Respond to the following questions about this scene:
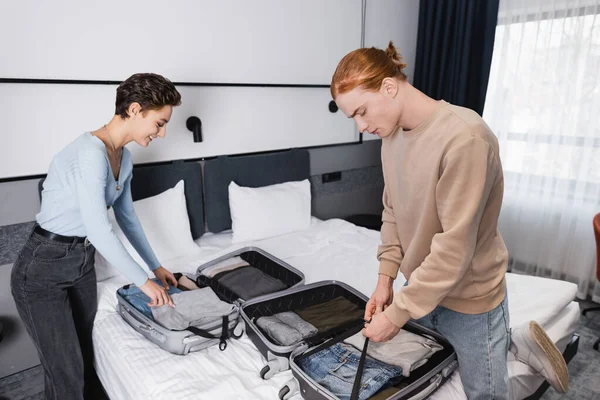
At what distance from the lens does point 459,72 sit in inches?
133

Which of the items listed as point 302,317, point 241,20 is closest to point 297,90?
point 241,20

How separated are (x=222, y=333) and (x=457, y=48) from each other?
9.87 ft

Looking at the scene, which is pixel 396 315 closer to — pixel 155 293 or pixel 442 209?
pixel 442 209

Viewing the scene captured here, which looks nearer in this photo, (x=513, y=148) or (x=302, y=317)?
(x=302, y=317)

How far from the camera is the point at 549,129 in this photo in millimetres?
2994

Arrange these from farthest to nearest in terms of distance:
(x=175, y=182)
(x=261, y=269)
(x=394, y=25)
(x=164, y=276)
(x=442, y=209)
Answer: (x=394, y=25) < (x=175, y=182) < (x=261, y=269) < (x=164, y=276) < (x=442, y=209)

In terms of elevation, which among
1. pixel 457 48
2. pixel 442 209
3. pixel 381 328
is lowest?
pixel 381 328

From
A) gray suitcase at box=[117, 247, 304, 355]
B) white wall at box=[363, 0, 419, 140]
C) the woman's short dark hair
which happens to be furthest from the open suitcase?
white wall at box=[363, 0, 419, 140]

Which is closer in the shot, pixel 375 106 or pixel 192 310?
pixel 375 106

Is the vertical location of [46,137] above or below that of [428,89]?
below

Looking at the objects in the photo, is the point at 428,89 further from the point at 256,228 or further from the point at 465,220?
the point at 465,220

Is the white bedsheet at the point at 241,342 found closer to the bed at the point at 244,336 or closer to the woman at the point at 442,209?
the bed at the point at 244,336

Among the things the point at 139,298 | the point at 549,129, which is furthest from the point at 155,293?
the point at 549,129

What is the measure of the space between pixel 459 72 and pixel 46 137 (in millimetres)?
3050
